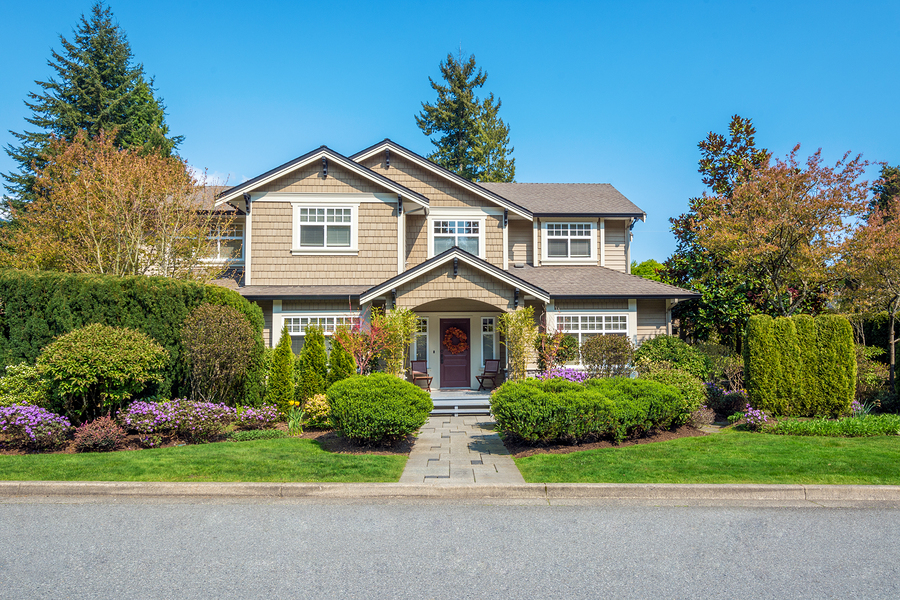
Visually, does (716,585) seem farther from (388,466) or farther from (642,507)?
(388,466)

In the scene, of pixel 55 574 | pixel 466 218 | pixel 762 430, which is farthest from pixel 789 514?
pixel 466 218

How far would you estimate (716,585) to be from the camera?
4359 millimetres

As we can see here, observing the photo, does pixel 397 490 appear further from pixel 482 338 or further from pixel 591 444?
pixel 482 338

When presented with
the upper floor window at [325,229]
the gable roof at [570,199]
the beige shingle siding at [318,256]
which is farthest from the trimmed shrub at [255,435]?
the gable roof at [570,199]

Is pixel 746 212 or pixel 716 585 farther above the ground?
pixel 746 212

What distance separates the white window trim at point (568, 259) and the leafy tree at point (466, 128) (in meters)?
21.2

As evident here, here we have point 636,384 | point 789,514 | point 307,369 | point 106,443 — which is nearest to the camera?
point 789,514

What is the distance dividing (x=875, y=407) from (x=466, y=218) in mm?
11881

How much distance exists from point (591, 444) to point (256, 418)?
259 inches

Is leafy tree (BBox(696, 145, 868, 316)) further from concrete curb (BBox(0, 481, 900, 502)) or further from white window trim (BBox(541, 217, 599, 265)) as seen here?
concrete curb (BBox(0, 481, 900, 502))

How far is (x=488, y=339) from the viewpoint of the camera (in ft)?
56.9

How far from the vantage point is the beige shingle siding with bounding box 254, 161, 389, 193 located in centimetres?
1680

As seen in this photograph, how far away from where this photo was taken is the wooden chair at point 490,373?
16.4 m

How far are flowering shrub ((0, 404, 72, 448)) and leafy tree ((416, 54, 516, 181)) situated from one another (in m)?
32.9
